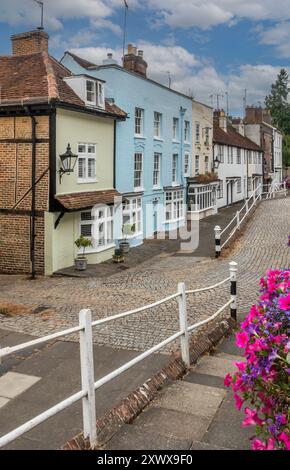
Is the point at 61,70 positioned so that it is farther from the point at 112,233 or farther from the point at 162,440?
the point at 162,440

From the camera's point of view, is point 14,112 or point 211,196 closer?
point 14,112

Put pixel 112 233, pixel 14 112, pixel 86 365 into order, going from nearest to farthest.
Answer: pixel 86 365, pixel 14 112, pixel 112 233

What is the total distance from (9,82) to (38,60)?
196 cm

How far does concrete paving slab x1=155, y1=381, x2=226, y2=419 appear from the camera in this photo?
4.43 m

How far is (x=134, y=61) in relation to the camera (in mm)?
26266

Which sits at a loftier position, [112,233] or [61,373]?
[112,233]

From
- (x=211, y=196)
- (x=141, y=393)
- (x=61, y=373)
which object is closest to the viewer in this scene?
(x=141, y=393)

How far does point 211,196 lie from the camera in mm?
37000

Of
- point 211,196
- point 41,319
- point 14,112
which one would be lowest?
point 41,319

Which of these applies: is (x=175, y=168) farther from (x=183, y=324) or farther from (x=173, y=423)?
(x=173, y=423)

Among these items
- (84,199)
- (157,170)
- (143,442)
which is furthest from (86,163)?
(143,442)

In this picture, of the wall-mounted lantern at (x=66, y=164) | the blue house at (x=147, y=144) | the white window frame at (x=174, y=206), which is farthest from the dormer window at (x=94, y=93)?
the white window frame at (x=174, y=206)

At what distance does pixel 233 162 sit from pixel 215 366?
40143 mm

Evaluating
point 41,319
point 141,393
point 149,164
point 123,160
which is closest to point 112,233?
point 123,160
